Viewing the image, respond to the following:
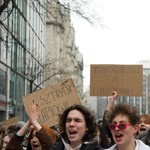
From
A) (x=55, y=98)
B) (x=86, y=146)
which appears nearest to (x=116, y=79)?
(x=55, y=98)

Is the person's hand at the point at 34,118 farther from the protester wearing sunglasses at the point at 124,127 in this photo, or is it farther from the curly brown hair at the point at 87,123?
the protester wearing sunglasses at the point at 124,127

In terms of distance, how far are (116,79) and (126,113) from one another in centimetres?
498

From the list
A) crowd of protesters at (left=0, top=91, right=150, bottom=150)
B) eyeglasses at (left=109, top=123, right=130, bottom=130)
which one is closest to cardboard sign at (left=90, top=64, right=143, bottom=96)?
crowd of protesters at (left=0, top=91, right=150, bottom=150)

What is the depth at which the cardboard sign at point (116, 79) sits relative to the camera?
8898 millimetres

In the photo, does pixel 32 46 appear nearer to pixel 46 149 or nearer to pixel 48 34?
pixel 48 34

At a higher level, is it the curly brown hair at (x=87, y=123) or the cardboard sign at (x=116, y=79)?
the cardboard sign at (x=116, y=79)

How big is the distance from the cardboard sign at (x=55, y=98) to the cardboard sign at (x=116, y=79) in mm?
1928

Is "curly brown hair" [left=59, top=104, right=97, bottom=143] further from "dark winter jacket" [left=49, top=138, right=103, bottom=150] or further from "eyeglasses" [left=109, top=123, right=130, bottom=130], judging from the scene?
"eyeglasses" [left=109, top=123, right=130, bottom=130]

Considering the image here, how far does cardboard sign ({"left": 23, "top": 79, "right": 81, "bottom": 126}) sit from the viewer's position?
6930 millimetres

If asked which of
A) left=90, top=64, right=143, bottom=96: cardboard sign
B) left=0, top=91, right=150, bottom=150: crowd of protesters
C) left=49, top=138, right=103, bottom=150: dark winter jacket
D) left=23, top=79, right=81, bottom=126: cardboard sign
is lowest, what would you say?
left=49, top=138, right=103, bottom=150: dark winter jacket

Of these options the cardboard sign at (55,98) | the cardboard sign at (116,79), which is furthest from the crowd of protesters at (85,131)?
the cardboard sign at (116,79)

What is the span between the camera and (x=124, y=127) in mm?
4000

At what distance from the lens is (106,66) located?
9273mm

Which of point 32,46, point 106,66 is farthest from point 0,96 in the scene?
point 106,66
